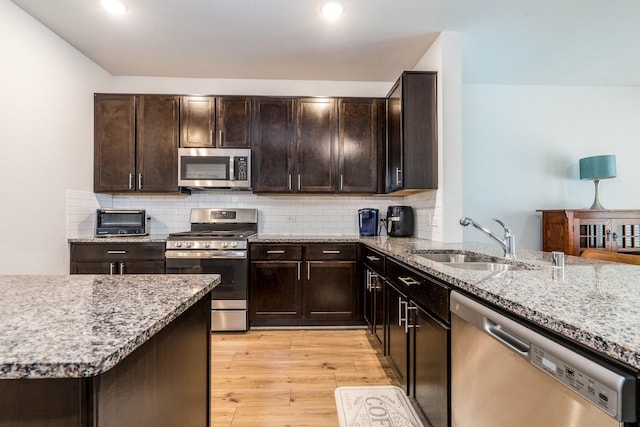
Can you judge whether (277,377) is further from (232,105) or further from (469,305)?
(232,105)

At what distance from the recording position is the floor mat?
5.76 feet

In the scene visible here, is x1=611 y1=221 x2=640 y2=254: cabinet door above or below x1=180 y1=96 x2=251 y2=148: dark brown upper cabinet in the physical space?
below

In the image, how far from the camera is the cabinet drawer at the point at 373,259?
2471mm

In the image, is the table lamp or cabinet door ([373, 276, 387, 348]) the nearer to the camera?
cabinet door ([373, 276, 387, 348])

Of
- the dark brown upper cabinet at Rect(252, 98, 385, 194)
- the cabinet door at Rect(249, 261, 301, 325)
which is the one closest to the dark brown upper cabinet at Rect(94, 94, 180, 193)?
the dark brown upper cabinet at Rect(252, 98, 385, 194)

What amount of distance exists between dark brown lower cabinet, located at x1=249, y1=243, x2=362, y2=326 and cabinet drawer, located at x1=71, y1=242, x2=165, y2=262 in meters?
0.89

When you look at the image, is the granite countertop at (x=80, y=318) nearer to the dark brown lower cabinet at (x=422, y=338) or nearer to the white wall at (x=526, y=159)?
the dark brown lower cabinet at (x=422, y=338)

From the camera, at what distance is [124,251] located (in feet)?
9.96

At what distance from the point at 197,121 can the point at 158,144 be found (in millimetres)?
463

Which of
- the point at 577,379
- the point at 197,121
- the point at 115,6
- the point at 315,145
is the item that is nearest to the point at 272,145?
the point at 315,145

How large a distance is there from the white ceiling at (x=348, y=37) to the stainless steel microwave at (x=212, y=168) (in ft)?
2.94

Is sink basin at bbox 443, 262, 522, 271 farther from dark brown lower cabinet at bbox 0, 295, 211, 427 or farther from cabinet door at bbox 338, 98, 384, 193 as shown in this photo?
cabinet door at bbox 338, 98, 384, 193

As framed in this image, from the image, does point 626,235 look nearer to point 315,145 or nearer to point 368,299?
point 368,299

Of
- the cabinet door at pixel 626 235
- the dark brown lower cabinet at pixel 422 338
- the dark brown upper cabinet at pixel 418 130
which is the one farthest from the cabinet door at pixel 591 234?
the dark brown lower cabinet at pixel 422 338
